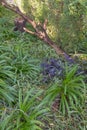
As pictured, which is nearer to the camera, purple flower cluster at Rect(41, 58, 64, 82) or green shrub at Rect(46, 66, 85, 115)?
green shrub at Rect(46, 66, 85, 115)

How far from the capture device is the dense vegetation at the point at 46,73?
386 centimetres

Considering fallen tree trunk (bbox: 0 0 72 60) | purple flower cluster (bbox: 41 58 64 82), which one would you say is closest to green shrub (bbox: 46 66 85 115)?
purple flower cluster (bbox: 41 58 64 82)

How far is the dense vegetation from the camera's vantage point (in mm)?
3857

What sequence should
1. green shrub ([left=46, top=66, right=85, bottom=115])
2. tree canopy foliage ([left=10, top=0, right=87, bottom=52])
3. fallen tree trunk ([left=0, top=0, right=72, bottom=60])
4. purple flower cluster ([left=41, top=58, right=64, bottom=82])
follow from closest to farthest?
green shrub ([left=46, top=66, right=85, bottom=115]), purple flower cluster ([left=41, top=58, right=64, bottom=82]), tree canopy foliage ([left=10, top=0, right=87, bottom=52]), fallen tree trunk ([left=0, top=0, right=72, bottom=60])

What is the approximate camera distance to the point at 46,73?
4.89m

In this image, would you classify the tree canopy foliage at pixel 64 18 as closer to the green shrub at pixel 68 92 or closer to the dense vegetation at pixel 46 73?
the dense vegetation at pixel 46 73

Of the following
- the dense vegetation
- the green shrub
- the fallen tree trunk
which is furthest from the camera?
the fallen tree trunk

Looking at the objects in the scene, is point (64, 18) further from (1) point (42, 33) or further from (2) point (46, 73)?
(2) point (46, 73)

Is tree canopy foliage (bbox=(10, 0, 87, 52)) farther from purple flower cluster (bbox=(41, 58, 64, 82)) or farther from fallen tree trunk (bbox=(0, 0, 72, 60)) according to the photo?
purple flower cluster (bbox=(41, 58, 64, 82))

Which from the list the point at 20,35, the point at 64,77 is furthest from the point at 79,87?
the point at 20,35

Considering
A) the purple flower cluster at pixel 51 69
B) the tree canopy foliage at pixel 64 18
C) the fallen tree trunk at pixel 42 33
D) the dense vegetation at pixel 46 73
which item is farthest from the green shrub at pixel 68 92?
the tree canopy foliage at pixel 64 18

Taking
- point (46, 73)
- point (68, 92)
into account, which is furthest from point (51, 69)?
point (68, 92)

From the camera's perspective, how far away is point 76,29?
5.68 metres

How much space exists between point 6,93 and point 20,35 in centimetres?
247
